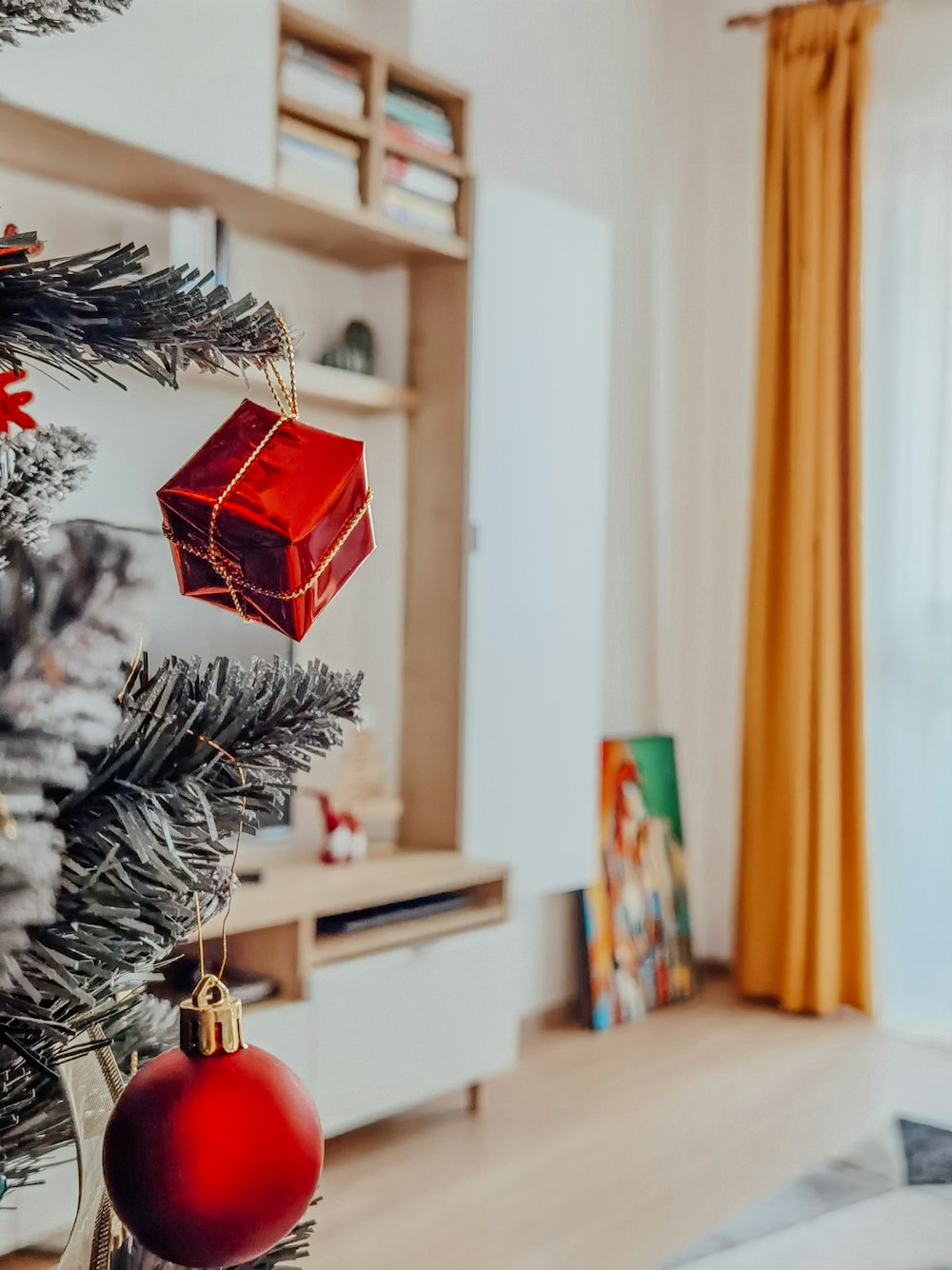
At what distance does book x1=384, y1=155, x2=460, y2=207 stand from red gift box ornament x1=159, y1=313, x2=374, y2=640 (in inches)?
87.3

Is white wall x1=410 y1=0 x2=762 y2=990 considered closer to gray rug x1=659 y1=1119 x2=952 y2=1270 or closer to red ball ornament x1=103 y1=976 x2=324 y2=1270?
gray rug x1=659 y1=1119 x2=952 y2=1270

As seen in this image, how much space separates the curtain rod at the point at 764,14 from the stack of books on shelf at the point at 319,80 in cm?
156

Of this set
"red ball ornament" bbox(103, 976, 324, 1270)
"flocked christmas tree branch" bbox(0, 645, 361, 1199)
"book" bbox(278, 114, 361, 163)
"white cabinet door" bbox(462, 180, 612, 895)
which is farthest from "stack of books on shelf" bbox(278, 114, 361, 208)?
"red ball ornament" bbox(103, 976, 324, 1270)

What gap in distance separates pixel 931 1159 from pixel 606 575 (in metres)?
1.77

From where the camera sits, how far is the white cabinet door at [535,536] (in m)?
2.98

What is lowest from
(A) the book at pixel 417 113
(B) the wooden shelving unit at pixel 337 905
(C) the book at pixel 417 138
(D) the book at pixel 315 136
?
(B) the wooden shelving unit at pixel 337 905

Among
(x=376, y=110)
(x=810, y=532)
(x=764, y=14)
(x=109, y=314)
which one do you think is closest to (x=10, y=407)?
(x=109, y=314)

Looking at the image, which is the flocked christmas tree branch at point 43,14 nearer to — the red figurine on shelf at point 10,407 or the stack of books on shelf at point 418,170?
the red figurine on shelf at point 10,407

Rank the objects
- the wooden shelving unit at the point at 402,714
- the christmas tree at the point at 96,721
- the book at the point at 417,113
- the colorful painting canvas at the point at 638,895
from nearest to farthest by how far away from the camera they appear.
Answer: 1. the christmas tree at the point at 96,721
2. the wooden shelving unit at the point at 402,714
3. the book at the point at 417,113
4. the colorful painting canvas at the point at 638,895

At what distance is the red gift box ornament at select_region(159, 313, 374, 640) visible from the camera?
0.73 m

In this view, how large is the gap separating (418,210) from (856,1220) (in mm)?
2190

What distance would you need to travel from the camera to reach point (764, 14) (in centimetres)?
374

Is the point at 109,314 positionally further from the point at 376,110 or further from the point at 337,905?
the point at 376,110

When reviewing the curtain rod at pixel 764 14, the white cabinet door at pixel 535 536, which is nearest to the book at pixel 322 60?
the white cabinet door at pixel 535 536
